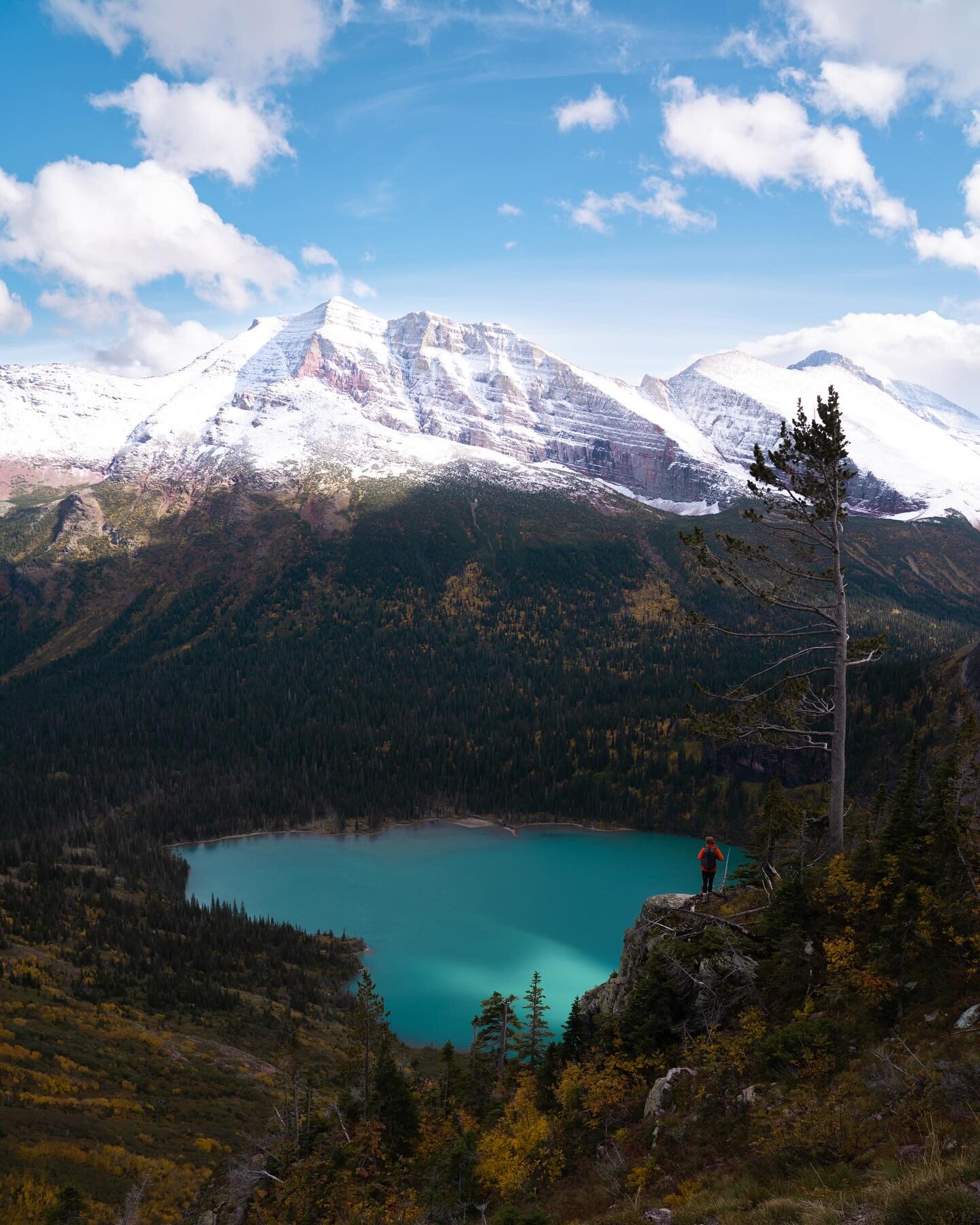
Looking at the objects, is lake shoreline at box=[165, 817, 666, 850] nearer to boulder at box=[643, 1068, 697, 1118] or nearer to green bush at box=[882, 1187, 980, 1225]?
boulder at box=[643, 1068, 697, 1118]

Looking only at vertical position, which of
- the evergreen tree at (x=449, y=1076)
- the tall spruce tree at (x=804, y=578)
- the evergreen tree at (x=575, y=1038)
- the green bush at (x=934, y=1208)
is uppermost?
the tall spruce tree at (x=804, y=578)

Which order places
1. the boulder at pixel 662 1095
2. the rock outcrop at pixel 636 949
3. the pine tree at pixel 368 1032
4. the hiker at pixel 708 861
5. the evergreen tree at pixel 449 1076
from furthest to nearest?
the evergreen tree at pixel 449 1076, the pine tree at pixel 368 1032, the hiker at pixel 708 861, the rock outcrop at pixel 636 949, the boulder at pixel 662 1095

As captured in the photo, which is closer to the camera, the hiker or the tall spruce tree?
the tall spruce tree

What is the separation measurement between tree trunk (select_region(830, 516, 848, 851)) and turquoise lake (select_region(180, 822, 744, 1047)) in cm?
6133

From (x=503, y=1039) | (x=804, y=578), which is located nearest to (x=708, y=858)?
(x=804, y=578)

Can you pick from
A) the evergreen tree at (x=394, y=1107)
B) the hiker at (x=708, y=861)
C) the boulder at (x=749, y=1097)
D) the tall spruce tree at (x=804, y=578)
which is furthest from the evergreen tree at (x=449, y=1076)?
the boulder at (x=749, y=1097)

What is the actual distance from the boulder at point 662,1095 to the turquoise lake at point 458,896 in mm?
63023

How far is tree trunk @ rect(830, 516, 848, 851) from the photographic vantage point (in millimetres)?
23734

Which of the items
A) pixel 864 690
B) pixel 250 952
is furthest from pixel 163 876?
pixel 864 690

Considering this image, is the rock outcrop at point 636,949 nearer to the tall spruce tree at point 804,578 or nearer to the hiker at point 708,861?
the hiker at point 708,861

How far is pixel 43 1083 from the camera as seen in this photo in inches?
1834

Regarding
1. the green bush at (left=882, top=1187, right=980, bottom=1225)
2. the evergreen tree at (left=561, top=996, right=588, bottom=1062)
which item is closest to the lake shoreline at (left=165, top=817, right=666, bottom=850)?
the evergreen tree at (left=561, top=996, right=588, bottom=1062)

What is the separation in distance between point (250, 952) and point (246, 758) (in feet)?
280

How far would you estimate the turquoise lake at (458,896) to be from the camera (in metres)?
86.5
